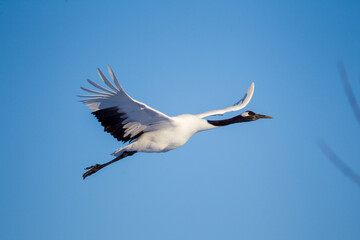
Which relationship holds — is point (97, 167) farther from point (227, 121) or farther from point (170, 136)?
point (227, 121)

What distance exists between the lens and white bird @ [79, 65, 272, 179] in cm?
886

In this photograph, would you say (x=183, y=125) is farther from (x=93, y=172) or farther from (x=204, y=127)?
(x=93, y=172)

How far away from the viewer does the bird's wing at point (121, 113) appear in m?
8.49

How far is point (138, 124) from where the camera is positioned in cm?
984

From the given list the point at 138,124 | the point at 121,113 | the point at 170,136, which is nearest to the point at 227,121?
the point at 170,136

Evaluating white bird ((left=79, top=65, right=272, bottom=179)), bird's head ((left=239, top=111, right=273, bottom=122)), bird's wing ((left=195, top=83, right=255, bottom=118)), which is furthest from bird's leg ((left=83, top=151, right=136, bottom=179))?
bird's head ((left=239, top=111, right=273, bottom=122))

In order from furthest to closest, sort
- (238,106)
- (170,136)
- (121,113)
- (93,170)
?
(238,106), (93,170), (170,136), (121,113)

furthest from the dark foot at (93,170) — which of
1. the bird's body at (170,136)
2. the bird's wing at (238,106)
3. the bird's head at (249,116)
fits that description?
the bird's head at (249,116)

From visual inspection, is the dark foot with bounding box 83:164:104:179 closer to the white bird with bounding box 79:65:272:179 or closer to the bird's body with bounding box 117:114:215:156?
the white bird with bounding box 79:65:272:179

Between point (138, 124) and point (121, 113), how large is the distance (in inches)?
27.2

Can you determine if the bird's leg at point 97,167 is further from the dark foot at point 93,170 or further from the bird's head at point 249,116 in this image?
the bird's head at point 249,116

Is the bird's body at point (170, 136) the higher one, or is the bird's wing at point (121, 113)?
the bird's wing at point (121, 113)

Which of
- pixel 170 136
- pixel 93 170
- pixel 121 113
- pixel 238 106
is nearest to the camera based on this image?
pixel 121 113

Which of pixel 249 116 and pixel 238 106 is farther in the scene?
pixel 238 106
